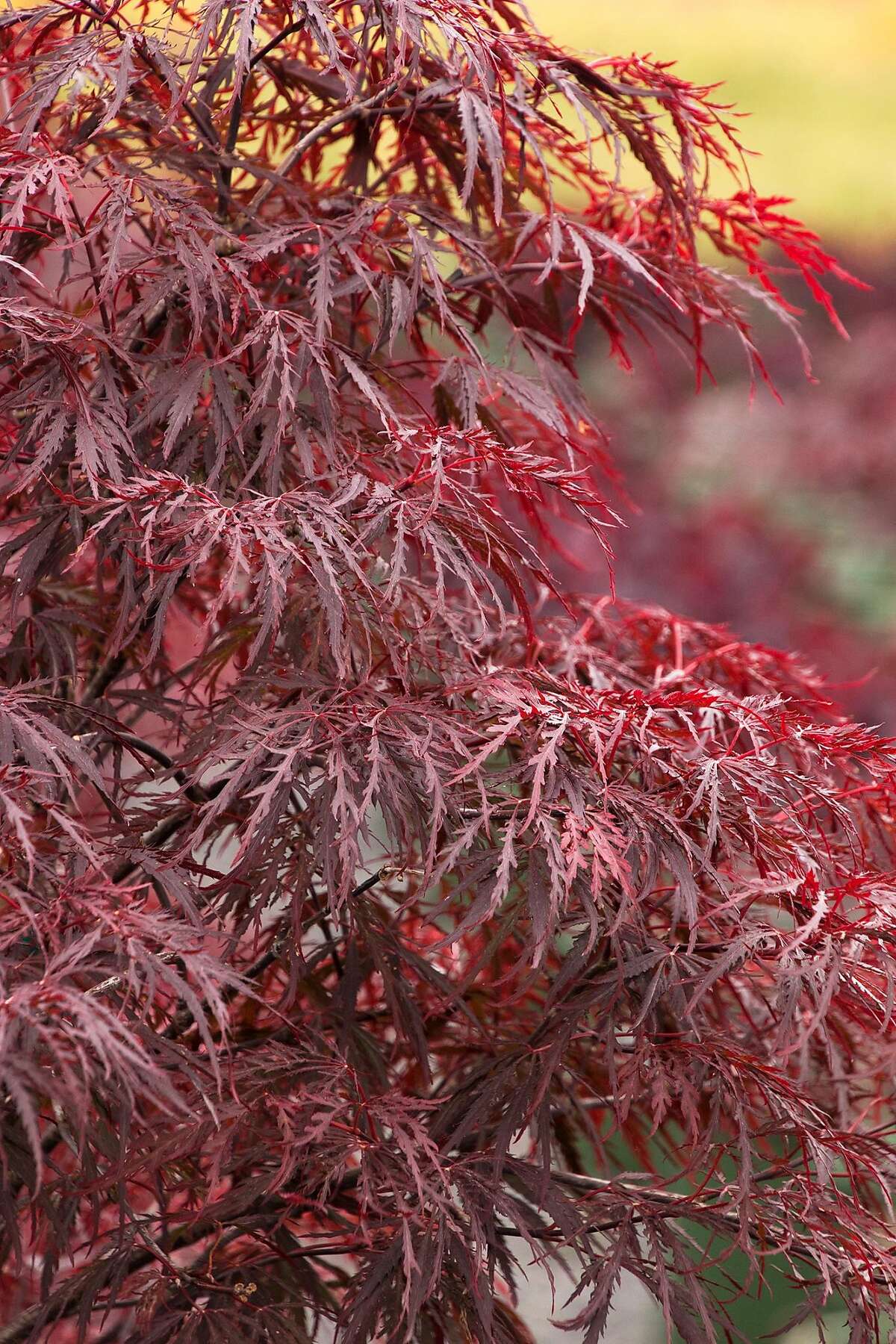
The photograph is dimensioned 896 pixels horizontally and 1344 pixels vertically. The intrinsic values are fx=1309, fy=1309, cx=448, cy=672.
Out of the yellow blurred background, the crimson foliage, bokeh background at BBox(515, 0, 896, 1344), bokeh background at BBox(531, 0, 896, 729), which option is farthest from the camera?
the yellow blurred background

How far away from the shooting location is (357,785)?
2.88 ft

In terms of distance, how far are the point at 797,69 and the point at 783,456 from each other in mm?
6479

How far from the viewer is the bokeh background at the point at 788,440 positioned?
3.92 m

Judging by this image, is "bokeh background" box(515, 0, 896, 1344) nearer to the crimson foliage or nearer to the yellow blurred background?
the yellow blurred background

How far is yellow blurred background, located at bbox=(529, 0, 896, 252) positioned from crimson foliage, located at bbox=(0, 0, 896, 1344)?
8.67 m

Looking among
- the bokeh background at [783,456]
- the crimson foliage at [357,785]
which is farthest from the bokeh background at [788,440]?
the crimson foliage at [357,785]

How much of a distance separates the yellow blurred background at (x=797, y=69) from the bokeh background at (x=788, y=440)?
0.08 ft

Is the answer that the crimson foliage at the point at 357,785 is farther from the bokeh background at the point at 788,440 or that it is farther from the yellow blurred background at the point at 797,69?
the yellow blurred background at the point at 797,69

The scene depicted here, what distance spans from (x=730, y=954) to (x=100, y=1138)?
443 mm

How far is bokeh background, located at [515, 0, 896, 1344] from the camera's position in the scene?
368cm

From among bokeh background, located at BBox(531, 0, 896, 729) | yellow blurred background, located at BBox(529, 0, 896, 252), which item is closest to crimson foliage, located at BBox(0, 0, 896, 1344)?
bokeh background, located at BBox(531, 0, 896, 729)

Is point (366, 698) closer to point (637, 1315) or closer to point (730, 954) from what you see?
point (730, 954)

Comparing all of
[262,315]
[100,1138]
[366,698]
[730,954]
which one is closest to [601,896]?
[730,954]

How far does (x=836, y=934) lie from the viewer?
35.1 inches
